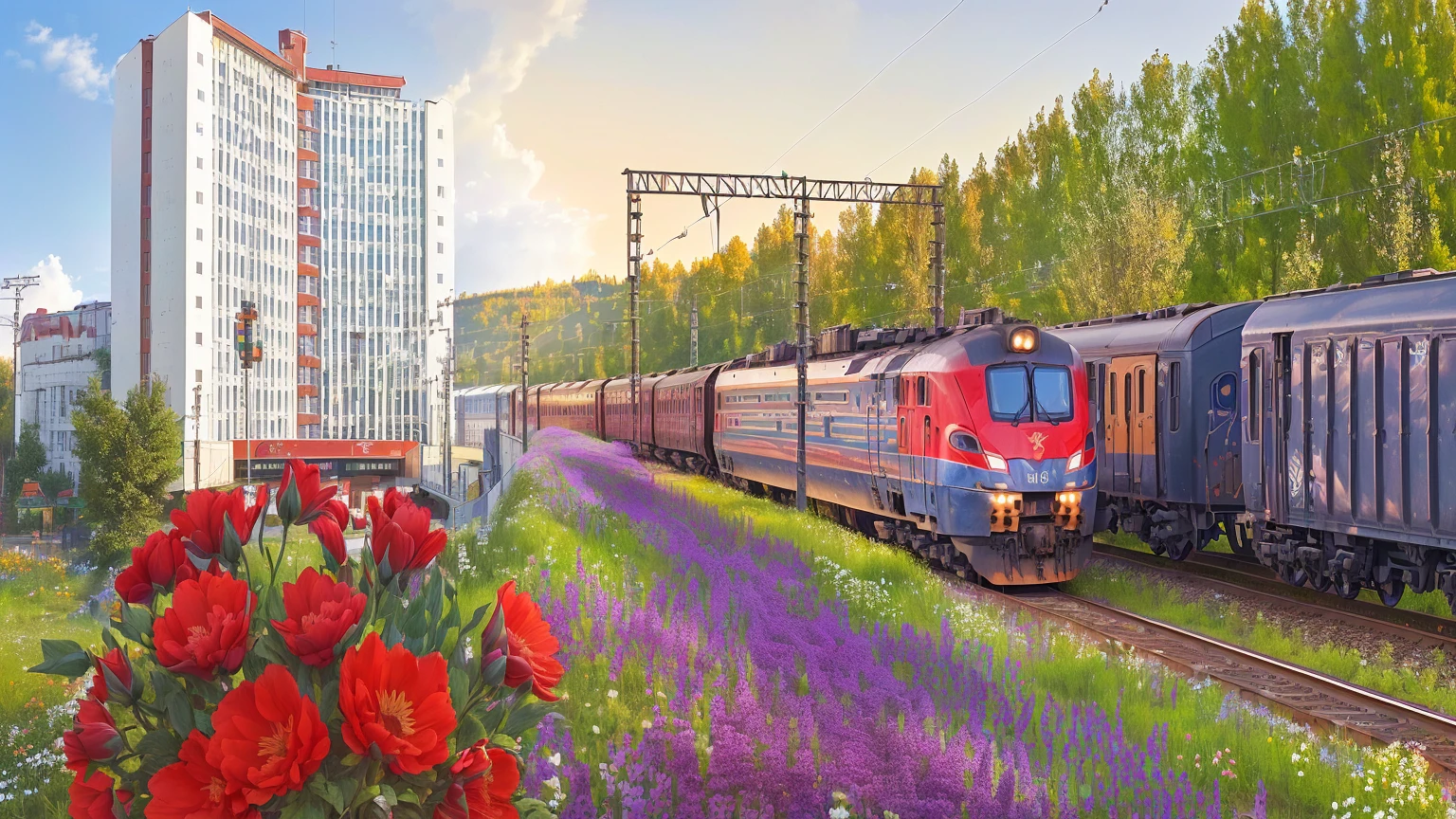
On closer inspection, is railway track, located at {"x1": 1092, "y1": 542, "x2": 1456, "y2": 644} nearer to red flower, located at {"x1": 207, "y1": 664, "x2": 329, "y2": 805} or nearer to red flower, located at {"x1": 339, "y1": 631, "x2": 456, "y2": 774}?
red flower, located at {"x1": 339, "y1": 631, "x2": 456, "y2": 774}

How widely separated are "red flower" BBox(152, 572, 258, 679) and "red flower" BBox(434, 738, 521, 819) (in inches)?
26.9

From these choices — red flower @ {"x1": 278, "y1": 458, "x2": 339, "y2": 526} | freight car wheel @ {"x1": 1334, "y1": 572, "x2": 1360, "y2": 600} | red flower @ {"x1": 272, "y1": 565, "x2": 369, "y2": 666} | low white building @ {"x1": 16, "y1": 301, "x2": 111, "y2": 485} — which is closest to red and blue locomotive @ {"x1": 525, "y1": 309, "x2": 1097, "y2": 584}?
freight car wheel @ {"x1": 1334, "y1": 572, "x2": 1360, "y2": 600}

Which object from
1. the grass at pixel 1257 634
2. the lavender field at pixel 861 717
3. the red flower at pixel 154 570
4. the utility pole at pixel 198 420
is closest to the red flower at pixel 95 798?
the red flower at pixel 154 570

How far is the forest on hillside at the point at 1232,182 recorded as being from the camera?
30.2 m

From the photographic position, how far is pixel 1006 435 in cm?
1567

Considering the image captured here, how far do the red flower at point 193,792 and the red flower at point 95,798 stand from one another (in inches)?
17.6

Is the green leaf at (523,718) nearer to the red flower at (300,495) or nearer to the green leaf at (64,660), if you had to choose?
the red flower at (300,495)

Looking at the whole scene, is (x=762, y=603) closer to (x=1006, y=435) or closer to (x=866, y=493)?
(x=1006, y=435)

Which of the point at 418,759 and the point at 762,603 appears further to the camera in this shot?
the point at 762,603

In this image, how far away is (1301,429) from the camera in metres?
14.2

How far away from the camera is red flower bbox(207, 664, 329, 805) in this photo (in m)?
2.63

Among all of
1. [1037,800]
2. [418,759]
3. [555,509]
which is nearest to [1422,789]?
[1037,800]

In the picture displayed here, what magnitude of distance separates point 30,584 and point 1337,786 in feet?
Answer: 91.3

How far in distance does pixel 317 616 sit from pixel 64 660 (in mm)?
784
